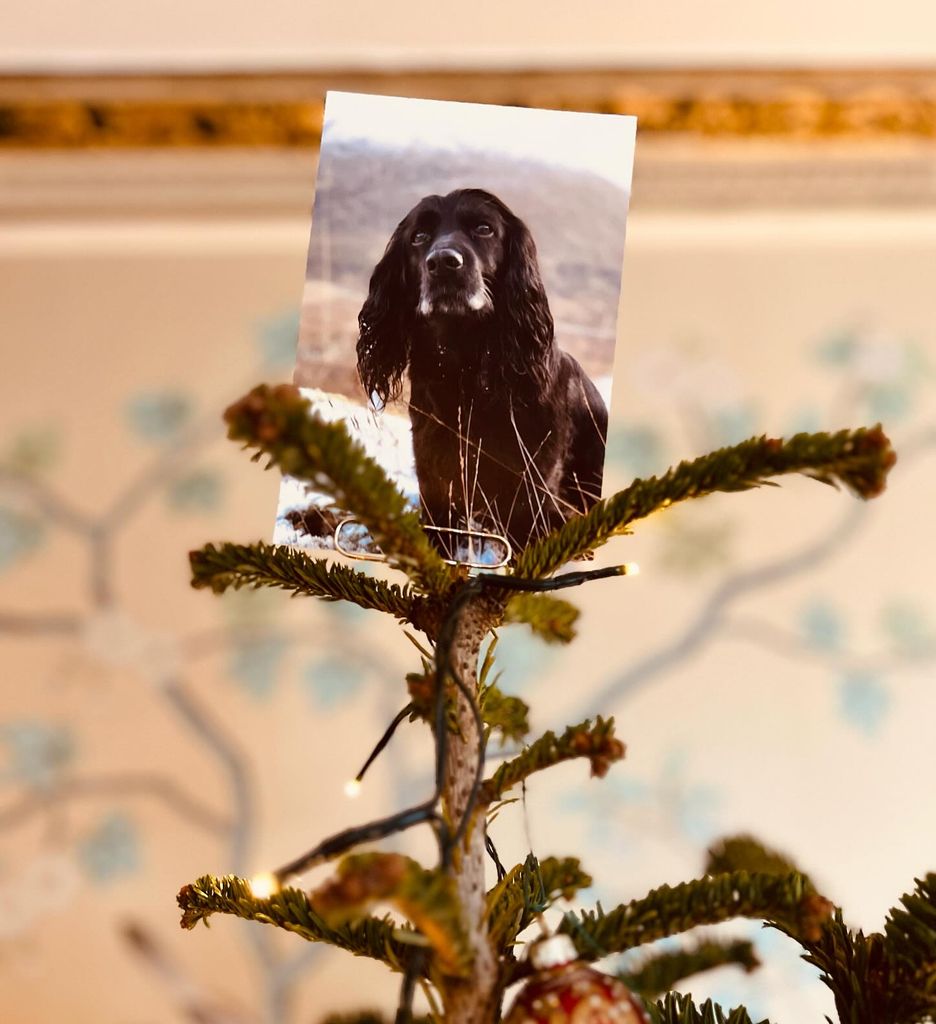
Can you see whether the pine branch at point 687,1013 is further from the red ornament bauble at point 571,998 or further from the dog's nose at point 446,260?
the dog's nose at point 446,260

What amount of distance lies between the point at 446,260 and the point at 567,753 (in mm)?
201

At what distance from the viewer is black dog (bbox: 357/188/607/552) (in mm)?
396

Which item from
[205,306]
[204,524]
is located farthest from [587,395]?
[205,306]

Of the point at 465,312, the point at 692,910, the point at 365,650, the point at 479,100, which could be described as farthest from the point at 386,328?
the point at 479,100

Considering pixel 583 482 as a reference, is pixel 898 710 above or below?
above

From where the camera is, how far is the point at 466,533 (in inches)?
15.6

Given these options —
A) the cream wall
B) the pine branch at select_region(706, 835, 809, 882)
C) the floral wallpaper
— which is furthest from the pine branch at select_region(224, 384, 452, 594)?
the cream wall

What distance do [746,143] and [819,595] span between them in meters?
0.63

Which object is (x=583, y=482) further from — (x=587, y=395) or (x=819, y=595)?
(x=819, y=595)

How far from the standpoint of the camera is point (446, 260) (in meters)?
0.39

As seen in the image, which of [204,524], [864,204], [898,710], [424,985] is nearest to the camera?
[424,985]

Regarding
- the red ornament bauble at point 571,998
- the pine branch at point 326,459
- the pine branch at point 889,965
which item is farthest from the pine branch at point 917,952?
the pine branch at point 326,459

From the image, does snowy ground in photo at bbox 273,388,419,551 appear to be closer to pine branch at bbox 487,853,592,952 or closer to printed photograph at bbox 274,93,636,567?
printed photograph at bbox 274,93,636,567

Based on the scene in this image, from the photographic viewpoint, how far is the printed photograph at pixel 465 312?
397 mm
